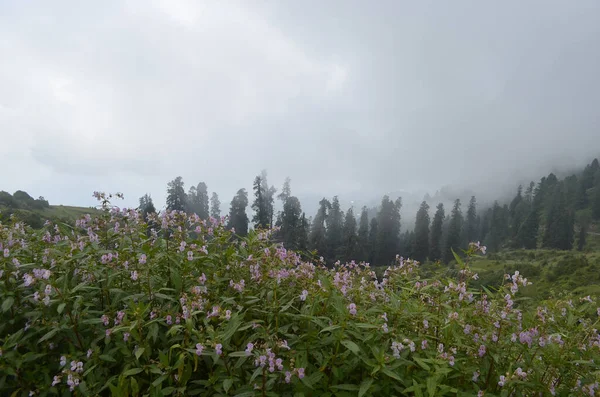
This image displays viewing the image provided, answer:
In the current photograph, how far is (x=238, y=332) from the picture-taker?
9.67 ft

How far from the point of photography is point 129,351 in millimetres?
2811

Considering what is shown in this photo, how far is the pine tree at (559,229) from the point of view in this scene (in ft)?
252

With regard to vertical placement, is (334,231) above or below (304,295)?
above

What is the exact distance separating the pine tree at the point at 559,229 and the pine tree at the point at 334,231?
49.9 meters

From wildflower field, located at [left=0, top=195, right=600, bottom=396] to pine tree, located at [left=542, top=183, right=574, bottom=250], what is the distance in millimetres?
93392

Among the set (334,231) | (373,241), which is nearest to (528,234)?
(373,241)

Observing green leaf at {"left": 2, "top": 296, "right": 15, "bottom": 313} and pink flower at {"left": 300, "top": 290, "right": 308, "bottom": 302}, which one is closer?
green leaf at {"left": 2, "top": 296, "right": 15, "bottom": 313}

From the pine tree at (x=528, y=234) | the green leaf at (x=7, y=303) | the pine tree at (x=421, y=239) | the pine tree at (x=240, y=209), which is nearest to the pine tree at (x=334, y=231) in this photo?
the pine tree at (x=421, y=239)

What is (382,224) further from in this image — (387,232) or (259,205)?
(259,205)

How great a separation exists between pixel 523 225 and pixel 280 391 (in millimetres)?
99277

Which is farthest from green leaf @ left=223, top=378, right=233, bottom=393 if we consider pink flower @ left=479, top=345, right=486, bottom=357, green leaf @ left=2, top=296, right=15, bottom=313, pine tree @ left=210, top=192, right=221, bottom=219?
pine tree @ left=210, top=192, right=221, bottom=219

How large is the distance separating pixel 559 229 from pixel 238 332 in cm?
9748

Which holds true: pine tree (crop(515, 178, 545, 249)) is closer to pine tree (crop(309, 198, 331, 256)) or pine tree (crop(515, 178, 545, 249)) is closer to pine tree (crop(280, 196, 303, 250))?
pine tree (crop(309, 198, 331, 256))

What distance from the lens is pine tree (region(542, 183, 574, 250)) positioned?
7688 centimetres
